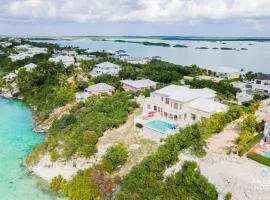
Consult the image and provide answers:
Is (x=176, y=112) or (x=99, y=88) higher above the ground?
(x=176, y=112)

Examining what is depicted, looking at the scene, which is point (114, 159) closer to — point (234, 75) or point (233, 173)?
point (233, 173)

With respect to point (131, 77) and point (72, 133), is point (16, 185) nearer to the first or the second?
point (72, 133)

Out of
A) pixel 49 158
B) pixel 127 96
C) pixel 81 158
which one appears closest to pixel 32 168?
pixel 49 158

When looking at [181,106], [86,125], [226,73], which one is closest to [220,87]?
[181,106]

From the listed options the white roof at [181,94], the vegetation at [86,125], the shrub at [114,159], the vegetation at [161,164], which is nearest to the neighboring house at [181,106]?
the white roof at [181,94]

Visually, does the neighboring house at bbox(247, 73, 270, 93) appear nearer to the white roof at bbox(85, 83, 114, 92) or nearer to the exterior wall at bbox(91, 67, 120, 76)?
the white roof at bbox(85, 83, 114, 92)

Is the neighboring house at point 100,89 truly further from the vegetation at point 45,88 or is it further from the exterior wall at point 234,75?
the exterior wall at point 234,75
